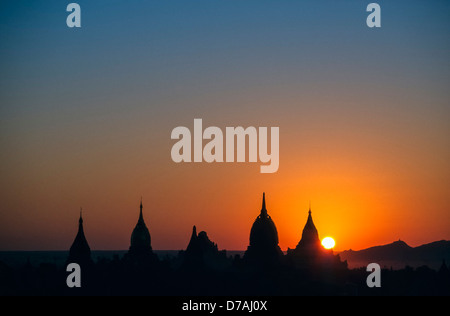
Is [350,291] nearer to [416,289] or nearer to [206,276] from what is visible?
[416,289]

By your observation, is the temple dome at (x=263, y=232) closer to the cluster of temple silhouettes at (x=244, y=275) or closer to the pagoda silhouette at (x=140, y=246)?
the cluster of temple silhouettes at (x=244, y=275)

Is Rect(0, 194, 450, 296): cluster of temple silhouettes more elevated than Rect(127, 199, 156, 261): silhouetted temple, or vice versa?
Rect(127, 199, 156, 261): silhouetted temple

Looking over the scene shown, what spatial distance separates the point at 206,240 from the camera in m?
171

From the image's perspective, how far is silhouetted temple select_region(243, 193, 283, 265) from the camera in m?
148

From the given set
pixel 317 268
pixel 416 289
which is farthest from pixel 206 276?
pixel 416 289

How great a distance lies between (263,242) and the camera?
151m

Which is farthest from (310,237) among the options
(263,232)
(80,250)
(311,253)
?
(80,250)

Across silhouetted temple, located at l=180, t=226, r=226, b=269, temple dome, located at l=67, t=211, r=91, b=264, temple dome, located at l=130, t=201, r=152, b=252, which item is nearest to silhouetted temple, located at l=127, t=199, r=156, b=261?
temple dome, located at l=130, t=201, r=152, b=252

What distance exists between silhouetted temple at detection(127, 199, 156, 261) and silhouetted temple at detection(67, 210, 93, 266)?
11168 mm

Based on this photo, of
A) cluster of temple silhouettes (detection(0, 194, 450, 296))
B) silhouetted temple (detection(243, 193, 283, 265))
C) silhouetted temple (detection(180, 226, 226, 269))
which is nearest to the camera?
cluster of temple silhouettes (detection(0, 194, 450, 296))

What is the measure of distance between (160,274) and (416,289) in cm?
3945

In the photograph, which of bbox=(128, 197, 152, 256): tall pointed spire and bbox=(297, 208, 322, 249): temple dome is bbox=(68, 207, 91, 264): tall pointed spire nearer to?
bbox=(128, 197, 152, 256): tall pointed spire

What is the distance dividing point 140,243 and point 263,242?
27.9 metres
